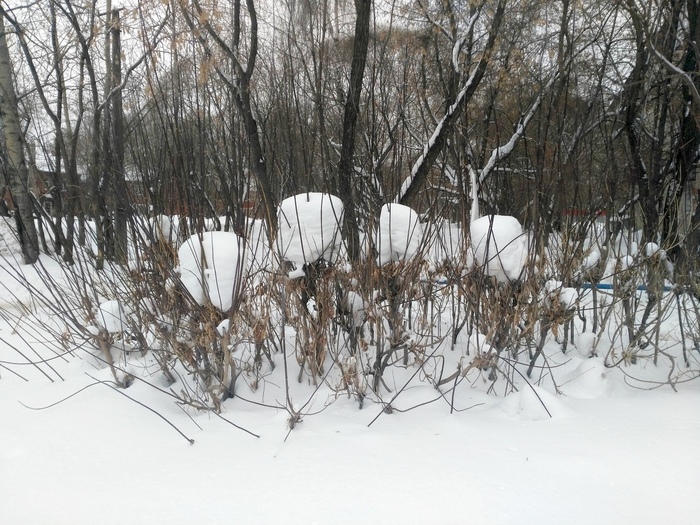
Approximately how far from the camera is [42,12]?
878cm

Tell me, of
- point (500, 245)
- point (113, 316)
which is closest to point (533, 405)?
point (500, 245)

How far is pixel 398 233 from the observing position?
2711 mm

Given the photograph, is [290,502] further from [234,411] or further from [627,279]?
[627,279]

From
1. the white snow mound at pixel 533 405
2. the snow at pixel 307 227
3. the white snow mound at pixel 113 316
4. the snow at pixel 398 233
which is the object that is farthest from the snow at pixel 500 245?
the white snow mound at pixel 113 316

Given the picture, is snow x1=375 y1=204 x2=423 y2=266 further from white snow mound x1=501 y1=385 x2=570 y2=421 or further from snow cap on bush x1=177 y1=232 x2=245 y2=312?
white snow mound x1=501 y1=385 x2=570 y2=421

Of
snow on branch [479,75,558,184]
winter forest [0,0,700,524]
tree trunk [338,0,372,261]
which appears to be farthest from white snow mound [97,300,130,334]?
snow on branch [479,75,558,184]

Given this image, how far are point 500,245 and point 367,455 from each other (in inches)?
54.7

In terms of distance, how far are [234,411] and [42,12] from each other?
980cm

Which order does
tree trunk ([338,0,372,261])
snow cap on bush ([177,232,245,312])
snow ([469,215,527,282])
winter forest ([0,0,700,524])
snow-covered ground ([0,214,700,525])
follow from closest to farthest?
snow-covered ground ([0,214,700,525])
winter forest ([0,0,700,524])
snow cap on bush ([177,232,245,312])
snow ([469,215,527,282])
tree trunk ([338,0,372,261])

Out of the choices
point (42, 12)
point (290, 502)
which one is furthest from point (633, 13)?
point (42, 12)

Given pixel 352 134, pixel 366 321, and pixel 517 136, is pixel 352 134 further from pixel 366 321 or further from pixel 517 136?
pixel 517 136

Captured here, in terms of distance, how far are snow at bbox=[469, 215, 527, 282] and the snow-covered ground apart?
0.71m

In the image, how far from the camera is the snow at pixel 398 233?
2.69m

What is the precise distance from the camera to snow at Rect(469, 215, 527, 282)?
2670 millimetres
